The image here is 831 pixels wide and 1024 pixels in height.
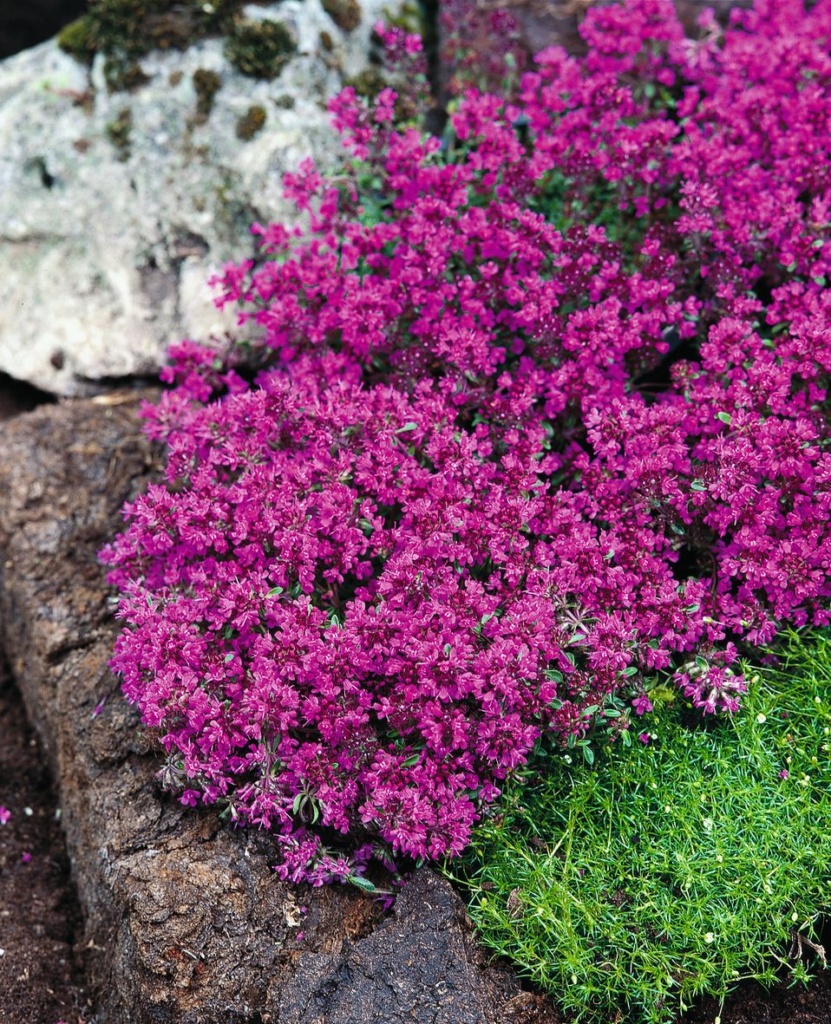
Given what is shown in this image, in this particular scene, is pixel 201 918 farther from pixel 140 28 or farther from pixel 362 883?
pixel 140 28

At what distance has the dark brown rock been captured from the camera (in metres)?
3.11

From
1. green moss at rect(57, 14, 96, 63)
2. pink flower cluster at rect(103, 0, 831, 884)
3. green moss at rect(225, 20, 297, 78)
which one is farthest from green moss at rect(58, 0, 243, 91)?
pink flower cluster at rect(103, 0, 831, 884)

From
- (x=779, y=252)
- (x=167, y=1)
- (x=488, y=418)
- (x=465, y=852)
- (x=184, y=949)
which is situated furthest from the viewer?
(x=167, y=1)

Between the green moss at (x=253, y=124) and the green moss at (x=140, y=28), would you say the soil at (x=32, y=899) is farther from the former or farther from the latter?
the green moss at (x=140, y=28)

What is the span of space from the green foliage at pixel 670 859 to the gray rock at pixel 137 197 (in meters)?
2.95

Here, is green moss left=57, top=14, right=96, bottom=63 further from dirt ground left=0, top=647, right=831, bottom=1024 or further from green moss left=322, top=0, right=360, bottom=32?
dirt ground left=0, top=647, right=831, bottom=1024

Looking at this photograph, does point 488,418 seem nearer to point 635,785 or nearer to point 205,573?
point 205,573

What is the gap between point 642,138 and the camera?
435 centimetres

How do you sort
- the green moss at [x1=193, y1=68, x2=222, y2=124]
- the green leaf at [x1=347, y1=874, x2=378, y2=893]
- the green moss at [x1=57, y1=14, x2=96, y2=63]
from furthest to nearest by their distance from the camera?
the green moss at [x1=57, y1=14, x2=96, y2=63]
the green moss at [x1=193, y1=68, x2=222, y2=124]
the green leaf at [x1=347, y1=874, x2=378, y2=893]

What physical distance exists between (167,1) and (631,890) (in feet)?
16.3

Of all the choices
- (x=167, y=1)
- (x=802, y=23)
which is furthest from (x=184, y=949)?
(x=802, y=23)

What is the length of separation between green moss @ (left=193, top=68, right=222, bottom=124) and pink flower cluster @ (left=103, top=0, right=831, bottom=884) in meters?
1.00

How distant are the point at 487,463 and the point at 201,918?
6.27 ft

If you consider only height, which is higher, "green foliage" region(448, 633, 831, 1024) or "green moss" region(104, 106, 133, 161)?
"green moss" region(104, 106, 133, 161)
